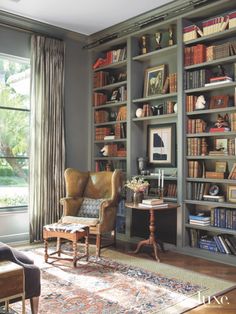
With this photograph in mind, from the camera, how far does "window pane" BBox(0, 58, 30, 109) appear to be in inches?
199

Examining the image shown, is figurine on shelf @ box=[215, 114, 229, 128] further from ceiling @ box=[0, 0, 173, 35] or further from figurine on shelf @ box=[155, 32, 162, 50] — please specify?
ceiling @ box=[0, 0, 173, 35]

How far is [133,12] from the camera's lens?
16.2 feet

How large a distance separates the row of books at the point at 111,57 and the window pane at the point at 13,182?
197cm

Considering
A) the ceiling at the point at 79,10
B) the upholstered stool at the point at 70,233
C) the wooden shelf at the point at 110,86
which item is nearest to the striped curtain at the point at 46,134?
the ceiling at the point at 79,10

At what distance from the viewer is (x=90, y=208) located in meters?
4.79

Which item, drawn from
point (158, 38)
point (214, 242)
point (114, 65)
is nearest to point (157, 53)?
point (158, 38)

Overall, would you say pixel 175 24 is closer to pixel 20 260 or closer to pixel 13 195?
pixel 13 195

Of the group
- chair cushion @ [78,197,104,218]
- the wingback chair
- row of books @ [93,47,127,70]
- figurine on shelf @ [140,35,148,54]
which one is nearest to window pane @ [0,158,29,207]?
the wingback chair

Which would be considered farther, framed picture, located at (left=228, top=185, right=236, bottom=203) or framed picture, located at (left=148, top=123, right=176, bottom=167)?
framed picture, located at (left=148, top=123, right=176, bottom=167)

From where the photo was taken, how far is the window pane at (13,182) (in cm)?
503

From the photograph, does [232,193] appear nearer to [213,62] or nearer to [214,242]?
[214,242]

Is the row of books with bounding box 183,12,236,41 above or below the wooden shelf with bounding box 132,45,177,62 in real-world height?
above

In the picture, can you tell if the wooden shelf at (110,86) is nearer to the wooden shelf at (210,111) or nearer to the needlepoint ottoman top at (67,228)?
the wooden shelf at (210,111)

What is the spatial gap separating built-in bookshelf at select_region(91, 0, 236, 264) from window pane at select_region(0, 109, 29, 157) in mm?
1373
